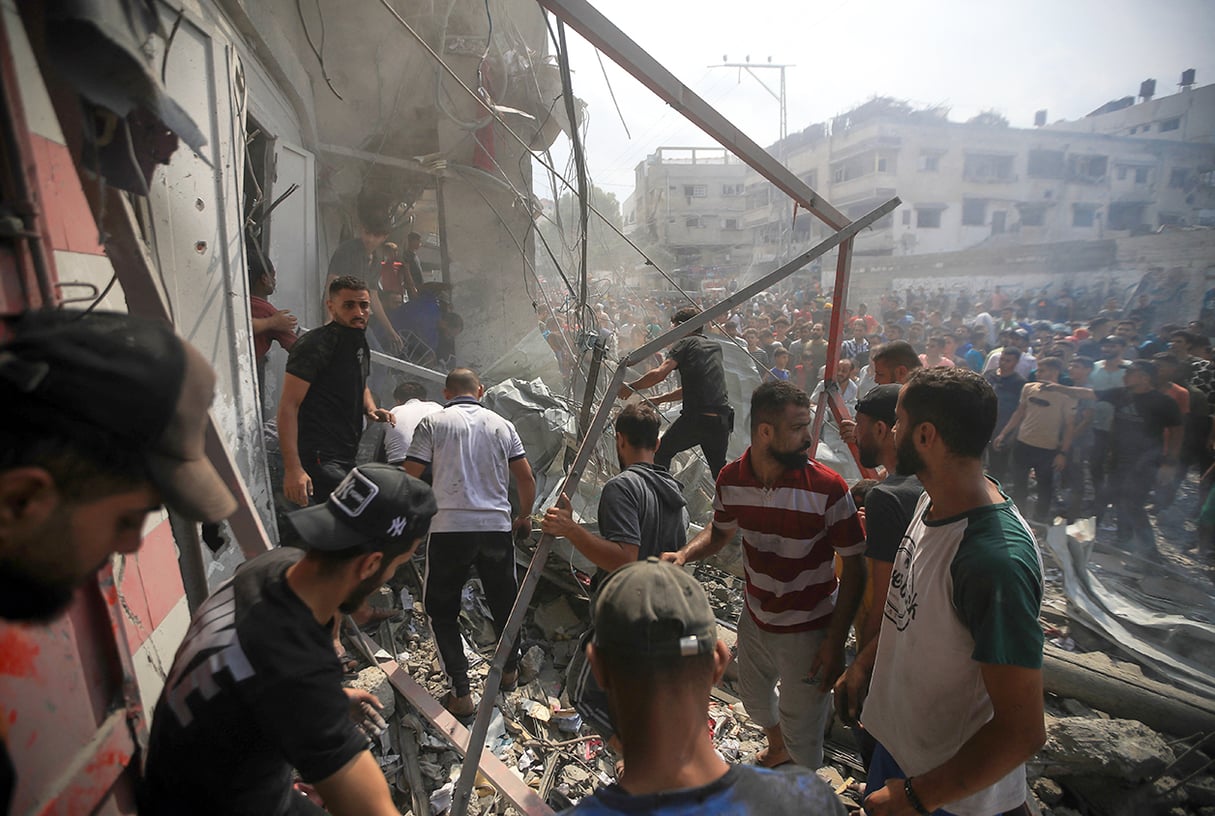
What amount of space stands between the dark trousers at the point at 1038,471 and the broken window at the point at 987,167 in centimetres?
2559

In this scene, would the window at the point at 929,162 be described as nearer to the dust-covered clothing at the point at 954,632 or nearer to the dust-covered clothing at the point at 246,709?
the dust-covered clothing at the point at 954,632

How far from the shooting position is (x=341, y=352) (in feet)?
11.3

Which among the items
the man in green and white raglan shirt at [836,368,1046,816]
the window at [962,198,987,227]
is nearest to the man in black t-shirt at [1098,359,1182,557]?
the man in green and white raglan shirt at [836,368,1046,816]

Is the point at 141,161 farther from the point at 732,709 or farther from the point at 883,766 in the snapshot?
the point at 732,709

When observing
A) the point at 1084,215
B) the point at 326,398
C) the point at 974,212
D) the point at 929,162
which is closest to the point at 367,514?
the point at 326,398

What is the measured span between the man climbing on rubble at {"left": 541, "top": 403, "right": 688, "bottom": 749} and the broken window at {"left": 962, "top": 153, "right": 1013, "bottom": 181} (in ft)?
100

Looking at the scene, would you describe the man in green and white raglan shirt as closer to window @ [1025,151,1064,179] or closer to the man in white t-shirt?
the man in white t-shirt

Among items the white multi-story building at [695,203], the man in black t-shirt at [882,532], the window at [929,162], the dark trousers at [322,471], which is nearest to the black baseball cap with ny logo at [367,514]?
the man in black t-shirt at [882,532]

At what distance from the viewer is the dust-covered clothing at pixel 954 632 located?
146cm

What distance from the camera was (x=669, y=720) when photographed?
1.08m

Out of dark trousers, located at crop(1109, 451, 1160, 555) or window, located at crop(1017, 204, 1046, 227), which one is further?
window, located at crop(1017, 204, 1046, 227)

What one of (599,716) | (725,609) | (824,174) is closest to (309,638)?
(599,716)

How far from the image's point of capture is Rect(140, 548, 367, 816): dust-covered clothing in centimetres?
129

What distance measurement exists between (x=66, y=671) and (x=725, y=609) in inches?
161
